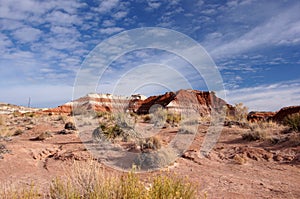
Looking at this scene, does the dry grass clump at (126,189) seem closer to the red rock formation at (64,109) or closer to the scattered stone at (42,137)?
the scattered stone at (42,137)

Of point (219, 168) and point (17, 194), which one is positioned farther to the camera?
point (219, 168)

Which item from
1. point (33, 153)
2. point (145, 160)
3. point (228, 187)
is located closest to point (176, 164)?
point (145, 160)

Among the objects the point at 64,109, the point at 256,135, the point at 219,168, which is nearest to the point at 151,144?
the point at 219,168

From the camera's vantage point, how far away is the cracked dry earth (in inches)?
235

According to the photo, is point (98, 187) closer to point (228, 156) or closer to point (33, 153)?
point (33, 153)

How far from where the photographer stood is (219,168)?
7.93m

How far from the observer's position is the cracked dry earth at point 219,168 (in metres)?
5.97

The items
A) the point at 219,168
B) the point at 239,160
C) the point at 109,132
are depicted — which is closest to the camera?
the point at 219,168

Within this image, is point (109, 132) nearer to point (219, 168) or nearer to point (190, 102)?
point (219, 168)

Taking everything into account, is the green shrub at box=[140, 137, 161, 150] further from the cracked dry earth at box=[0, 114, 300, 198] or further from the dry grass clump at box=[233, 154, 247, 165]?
the dry grass clump at box=[233, 154, 247, 165]

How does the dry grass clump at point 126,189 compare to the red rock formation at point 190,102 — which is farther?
the red rock formation at point 190,102

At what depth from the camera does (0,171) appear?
22.8ft

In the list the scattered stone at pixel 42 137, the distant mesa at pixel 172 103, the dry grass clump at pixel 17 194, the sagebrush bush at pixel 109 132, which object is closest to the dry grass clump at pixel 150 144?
the sagebrush bush at pixel 109 132

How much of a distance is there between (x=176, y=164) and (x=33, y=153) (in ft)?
16.0
